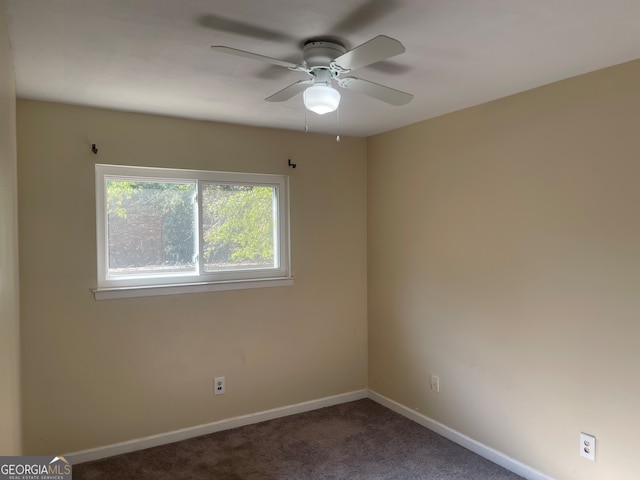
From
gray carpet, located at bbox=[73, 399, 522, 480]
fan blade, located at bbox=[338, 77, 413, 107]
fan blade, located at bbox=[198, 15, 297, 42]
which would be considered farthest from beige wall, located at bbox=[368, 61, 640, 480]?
fan blade, located at bbox=[198, 15, 297, 42]

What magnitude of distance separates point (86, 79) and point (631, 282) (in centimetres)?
294

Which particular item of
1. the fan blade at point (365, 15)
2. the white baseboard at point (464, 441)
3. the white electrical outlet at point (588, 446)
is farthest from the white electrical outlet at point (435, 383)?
the fan blade at point (365, 15)

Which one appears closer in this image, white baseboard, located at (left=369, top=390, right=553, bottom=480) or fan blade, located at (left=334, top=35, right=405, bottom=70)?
fan blade, located at (left=334, top=35, right=405, bottom=70)

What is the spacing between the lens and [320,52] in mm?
1804

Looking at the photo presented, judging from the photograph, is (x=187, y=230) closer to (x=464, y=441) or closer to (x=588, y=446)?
(x=464, y=441)

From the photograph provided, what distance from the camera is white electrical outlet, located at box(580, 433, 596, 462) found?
228 cm

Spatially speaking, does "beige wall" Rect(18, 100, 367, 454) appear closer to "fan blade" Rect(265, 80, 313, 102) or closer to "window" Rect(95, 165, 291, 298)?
"window" Rect(95, 165, 291, 298)

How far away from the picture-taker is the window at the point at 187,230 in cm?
296

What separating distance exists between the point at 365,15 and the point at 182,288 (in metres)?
2.24

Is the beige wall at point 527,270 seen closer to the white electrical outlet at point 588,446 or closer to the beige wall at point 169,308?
the white electrical outlet at point 588,446

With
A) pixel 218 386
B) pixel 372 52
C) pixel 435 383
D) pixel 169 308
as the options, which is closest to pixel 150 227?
pixel 169 308

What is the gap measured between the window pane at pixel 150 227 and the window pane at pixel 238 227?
0.12 m

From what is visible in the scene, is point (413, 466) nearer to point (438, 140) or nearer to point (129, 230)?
point (438, 140)

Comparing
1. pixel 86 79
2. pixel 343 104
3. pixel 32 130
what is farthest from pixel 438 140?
pixel 32 130
